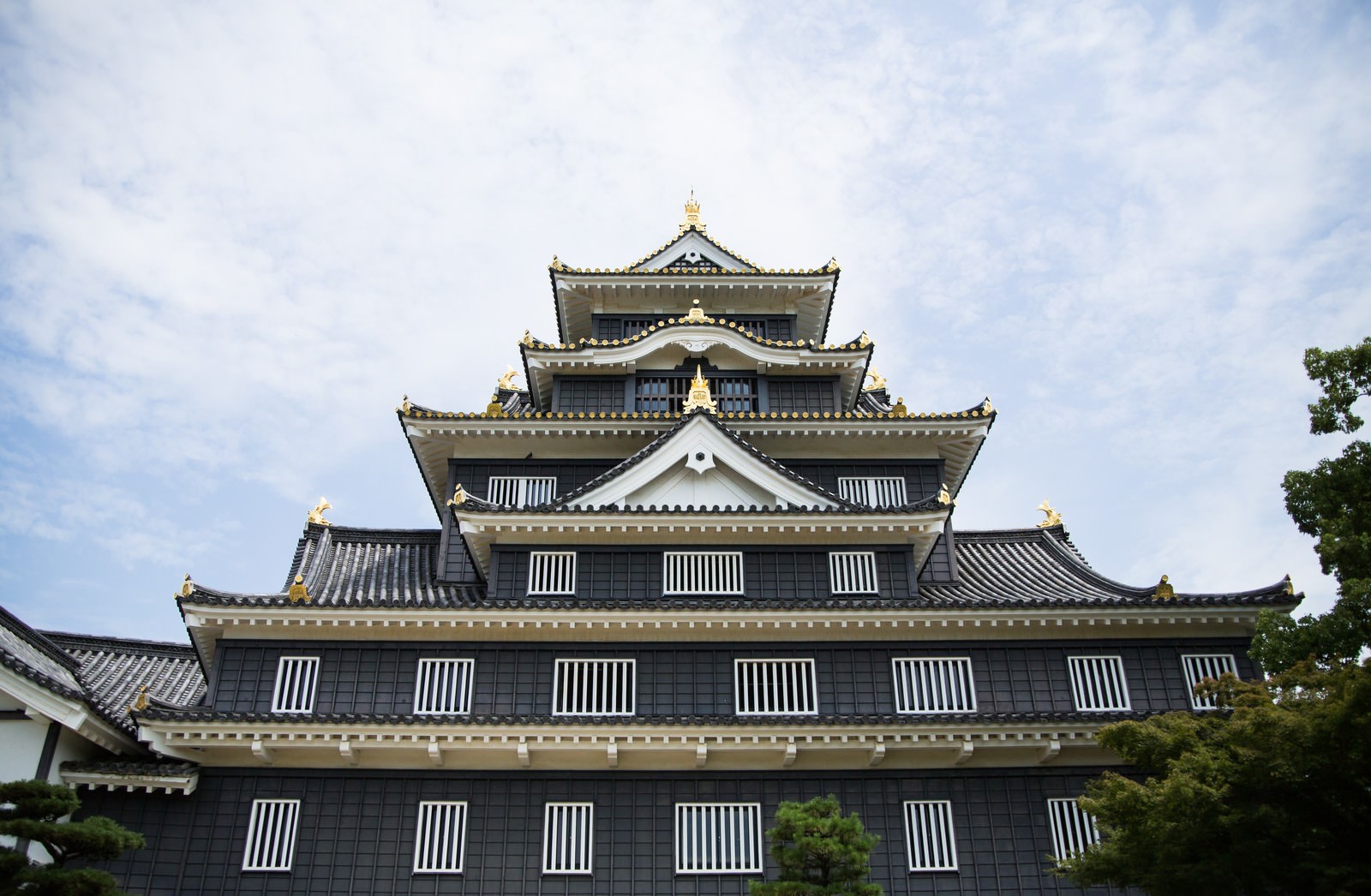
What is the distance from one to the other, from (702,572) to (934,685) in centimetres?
606

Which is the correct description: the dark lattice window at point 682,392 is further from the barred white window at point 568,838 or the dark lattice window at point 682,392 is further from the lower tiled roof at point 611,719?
the barred white window at point 568,838

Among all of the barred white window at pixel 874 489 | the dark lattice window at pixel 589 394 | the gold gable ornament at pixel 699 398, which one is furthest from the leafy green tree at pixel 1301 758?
the dark lattice window at pixel 589 394

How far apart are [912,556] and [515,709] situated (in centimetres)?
1027

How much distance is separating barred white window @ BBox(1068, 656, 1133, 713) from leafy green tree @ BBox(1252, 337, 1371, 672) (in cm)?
824

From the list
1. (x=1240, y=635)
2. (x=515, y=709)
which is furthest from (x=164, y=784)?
(x=1240, y=635)

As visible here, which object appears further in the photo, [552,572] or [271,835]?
[552,572]

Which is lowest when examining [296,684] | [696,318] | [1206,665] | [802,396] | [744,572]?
[296,684]

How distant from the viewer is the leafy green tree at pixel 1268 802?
1514 centimetres

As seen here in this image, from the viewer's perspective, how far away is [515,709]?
2423 centimetres

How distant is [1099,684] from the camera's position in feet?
81.9

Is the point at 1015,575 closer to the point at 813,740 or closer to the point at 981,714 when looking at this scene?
the point at 981,714

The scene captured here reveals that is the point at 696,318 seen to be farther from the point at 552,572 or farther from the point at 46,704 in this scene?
the point at 46,704

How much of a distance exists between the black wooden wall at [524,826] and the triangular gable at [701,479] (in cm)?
663

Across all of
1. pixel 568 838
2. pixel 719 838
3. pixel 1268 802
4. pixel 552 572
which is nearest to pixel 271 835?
pixel 568 838
